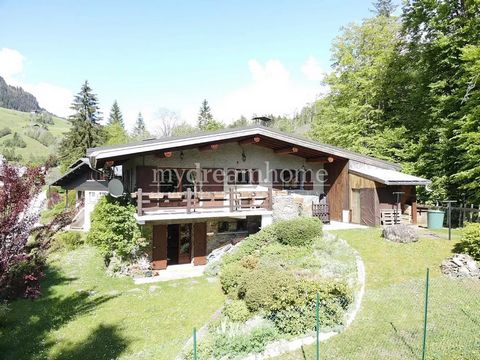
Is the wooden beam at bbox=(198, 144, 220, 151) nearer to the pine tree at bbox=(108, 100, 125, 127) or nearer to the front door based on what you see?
the front door

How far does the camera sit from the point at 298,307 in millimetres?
8391

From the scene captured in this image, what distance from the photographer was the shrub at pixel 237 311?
886 centimetres

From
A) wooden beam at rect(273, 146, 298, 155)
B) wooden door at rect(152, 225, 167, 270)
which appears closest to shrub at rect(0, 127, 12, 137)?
wooden door at rect(152, 225, 167, 270)

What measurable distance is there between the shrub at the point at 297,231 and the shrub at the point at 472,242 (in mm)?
5304

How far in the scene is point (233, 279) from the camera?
38.0 feet

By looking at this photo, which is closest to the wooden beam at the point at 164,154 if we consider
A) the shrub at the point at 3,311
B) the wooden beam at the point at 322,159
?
the shrub at the point at 3,311

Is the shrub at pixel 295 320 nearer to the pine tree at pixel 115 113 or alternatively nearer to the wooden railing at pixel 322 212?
the wooden railing at pixel 322 212

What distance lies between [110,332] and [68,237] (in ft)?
47.0

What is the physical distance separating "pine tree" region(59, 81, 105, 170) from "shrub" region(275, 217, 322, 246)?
34989 mm

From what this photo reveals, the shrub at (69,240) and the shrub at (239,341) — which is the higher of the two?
the shrub at (69,240)

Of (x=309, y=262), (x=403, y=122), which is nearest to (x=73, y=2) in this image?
(x=309, y=262)

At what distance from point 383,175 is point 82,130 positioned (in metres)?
38.1

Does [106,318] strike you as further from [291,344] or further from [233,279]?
[291,344]

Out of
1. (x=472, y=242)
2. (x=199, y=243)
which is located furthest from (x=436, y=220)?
(x=199, y=243)
